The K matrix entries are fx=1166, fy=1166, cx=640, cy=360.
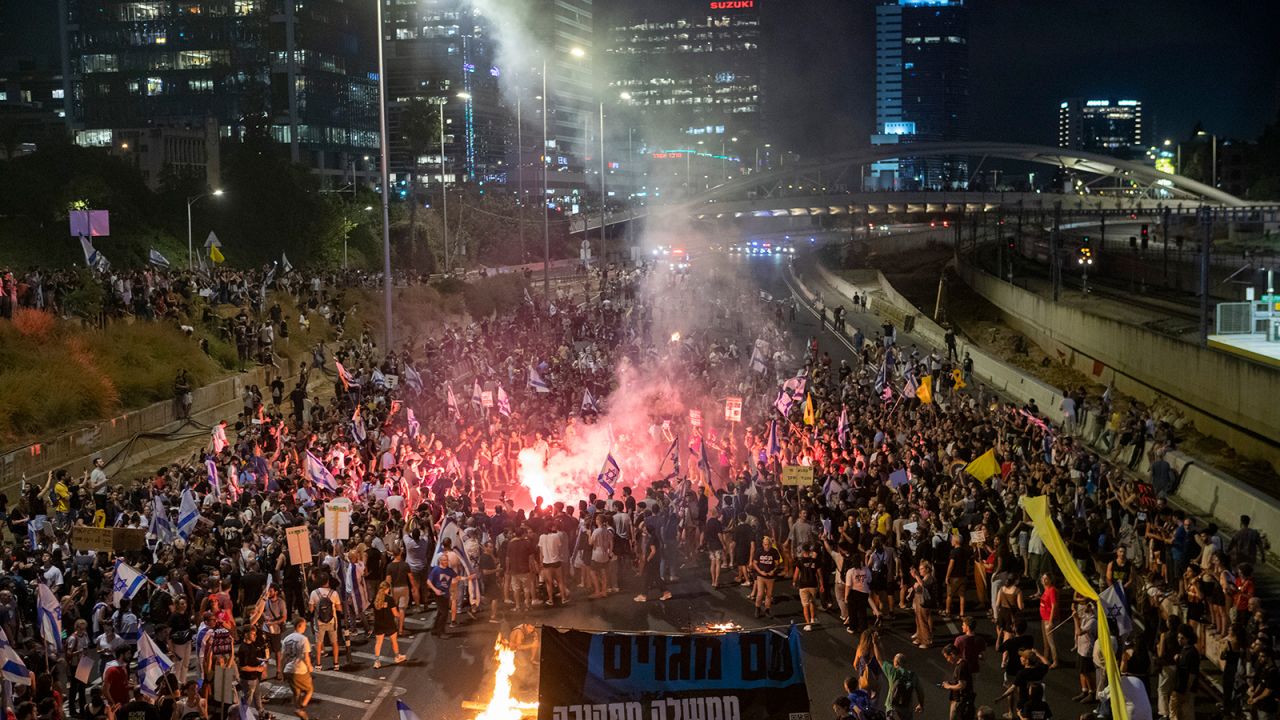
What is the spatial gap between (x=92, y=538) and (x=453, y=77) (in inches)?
5467

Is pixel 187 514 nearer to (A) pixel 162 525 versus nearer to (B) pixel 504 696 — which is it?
(A) pixel 162 525

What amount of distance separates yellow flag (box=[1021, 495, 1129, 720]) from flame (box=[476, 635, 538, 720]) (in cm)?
501

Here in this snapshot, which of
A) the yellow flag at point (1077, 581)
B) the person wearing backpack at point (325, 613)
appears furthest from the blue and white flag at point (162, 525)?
the yellow flag at point (1077, 581)

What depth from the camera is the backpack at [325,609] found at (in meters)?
12.8

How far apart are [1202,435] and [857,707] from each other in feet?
69.4

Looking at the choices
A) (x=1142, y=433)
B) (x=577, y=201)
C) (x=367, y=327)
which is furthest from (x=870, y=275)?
(x=577, y=201)

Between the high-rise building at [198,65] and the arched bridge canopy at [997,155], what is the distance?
142ft

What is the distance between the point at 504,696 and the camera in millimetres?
11641

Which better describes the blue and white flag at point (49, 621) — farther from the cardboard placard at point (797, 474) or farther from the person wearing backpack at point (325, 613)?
the cardboard placard at point (797, 474)

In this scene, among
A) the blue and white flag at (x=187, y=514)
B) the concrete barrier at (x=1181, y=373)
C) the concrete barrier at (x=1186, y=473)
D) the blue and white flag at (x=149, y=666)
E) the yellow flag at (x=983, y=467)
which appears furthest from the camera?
the concrete barrier at (x=1181, y=373)

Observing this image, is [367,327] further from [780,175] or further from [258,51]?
[780,175]

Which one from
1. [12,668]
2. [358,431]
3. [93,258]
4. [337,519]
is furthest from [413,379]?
[12,668]

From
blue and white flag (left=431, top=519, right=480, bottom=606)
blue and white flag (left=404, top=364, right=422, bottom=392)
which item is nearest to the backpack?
blue and white flag (left=431, top=519, right=480, bottom=606)

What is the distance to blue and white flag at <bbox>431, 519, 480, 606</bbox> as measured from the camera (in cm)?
1468
